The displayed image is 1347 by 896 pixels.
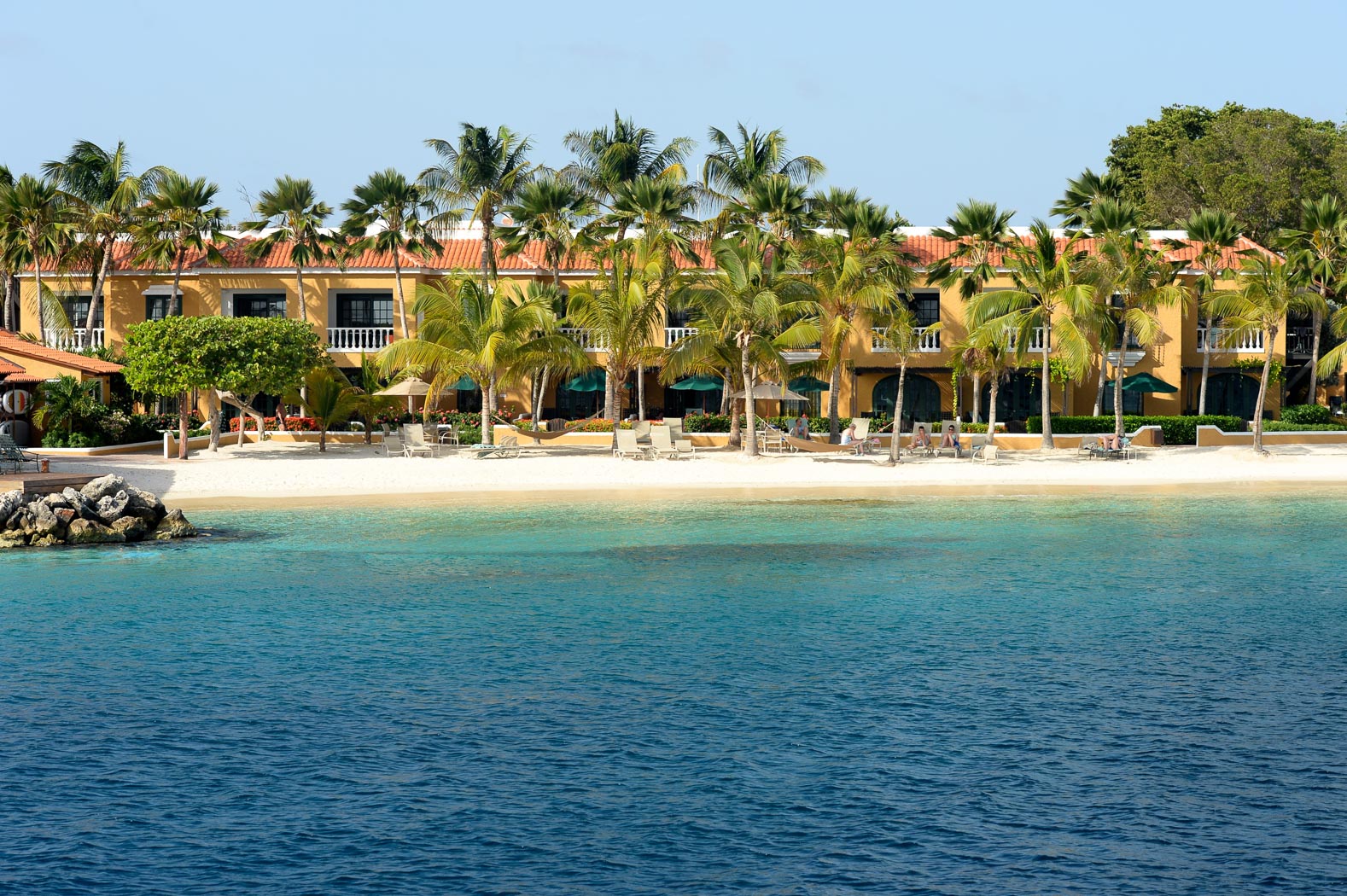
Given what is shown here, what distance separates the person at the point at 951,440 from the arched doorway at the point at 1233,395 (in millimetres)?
14955

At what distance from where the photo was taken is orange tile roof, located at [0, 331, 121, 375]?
35.8 m

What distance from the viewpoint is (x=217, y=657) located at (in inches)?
507

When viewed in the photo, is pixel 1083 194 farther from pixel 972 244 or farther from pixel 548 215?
pixel 548 215

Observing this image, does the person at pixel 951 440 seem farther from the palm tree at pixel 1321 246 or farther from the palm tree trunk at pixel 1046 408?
the palm tree at pixel 1321 246

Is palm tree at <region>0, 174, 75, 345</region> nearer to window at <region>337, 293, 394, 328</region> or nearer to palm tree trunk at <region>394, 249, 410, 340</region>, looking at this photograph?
window at <region>337, 293, 394, 328</region>

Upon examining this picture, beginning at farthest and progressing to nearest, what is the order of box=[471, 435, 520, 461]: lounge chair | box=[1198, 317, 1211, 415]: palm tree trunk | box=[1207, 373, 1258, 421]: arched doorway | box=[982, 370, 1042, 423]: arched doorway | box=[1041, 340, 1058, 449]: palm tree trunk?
box=[1207, 373, 1258, 421]: arched doorway, box=[982, 370, 1042, 423]: arched doorway, box=[1198, 317, 1211, 415]: palm tree trunk, box=[1041, 340, 1058, 449]: palm tree trunk, box=[471, 435, 520, 461]: lounge chair

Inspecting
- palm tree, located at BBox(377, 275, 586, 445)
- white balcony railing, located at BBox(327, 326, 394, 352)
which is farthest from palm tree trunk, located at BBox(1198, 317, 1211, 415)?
white balcony railing, located at BBox(327, 326, 394, 352)

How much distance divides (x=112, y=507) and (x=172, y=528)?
0.96 metres

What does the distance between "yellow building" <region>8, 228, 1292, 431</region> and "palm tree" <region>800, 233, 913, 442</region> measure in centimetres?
548

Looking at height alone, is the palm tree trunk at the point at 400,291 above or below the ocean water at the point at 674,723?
above

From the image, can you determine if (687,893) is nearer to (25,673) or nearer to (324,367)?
(25,673)

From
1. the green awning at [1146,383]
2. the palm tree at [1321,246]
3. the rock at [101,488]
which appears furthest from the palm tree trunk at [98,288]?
the palm tree at [1321,246]

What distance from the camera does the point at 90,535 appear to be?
20844mm

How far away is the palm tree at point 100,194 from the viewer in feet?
150
